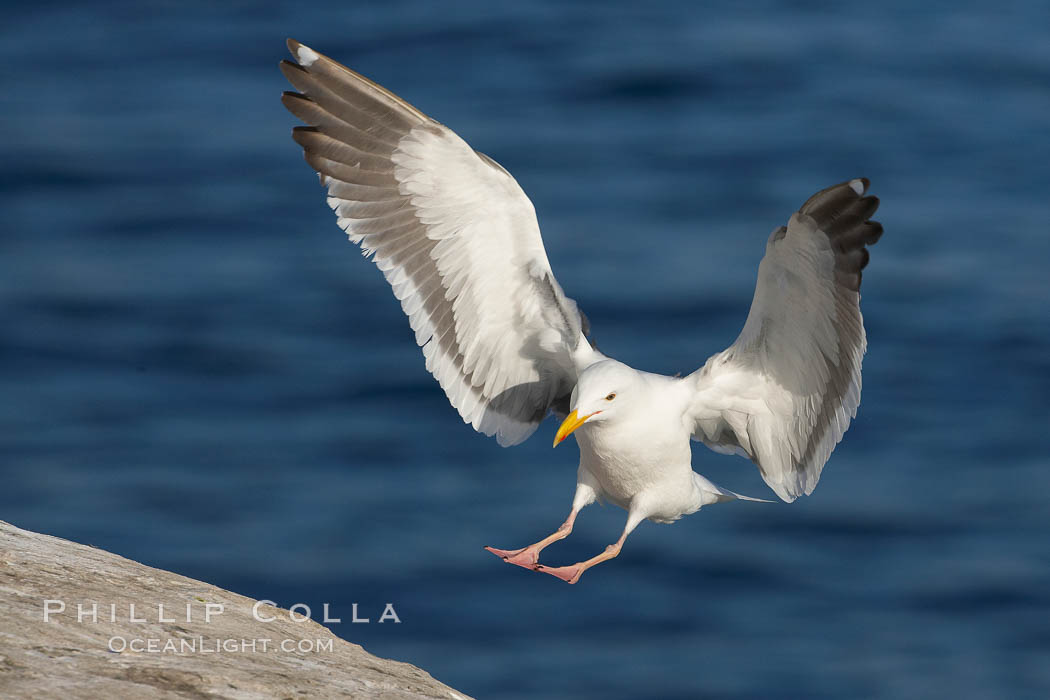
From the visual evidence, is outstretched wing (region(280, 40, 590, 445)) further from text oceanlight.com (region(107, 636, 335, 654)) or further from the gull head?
text oceanlight.com (region(107, 636, 335, 654))

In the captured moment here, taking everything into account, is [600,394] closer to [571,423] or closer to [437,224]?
[571,423]

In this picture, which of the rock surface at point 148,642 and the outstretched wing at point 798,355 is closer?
the rock surface at point 148,642

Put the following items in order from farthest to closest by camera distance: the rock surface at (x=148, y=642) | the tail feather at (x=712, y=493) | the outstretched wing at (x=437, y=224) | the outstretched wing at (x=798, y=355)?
the tail feather at (x=712, y=493) < the outstretched wing at (x=437, y=224) < the outstretched wing at (x=798, y=355) < the rock surface at (x=148, y=642)

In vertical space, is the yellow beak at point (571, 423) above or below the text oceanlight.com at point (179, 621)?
above

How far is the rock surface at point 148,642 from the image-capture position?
15.8ft

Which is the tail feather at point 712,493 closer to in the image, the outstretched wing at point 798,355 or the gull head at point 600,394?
the outstretched wing at point 798,355

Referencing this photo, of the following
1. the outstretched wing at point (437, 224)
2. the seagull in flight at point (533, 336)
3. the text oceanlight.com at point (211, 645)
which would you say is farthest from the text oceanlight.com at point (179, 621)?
the outstretched wing at point (437, 224)

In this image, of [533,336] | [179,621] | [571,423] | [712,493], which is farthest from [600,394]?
[179,621]

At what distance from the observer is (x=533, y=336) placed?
7.90 m

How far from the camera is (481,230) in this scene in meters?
7.48

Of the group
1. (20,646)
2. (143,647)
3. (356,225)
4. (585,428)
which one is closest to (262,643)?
(143,647)

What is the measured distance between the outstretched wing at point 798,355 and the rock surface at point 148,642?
2.50 metres

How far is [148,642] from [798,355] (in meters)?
3.76

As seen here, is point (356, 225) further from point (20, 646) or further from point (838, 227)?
point (20, 646)
